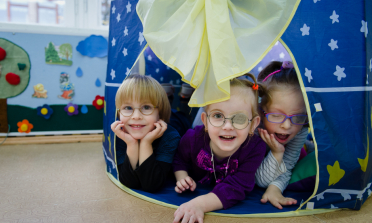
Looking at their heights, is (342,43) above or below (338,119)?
above

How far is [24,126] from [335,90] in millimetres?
1953

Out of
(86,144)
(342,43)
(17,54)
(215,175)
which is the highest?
(342,43)

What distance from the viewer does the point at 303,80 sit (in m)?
0.95

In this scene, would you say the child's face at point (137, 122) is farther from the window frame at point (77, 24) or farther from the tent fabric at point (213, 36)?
the window frame at point (77, 24)

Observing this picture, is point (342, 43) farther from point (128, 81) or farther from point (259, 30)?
point (128, 81)

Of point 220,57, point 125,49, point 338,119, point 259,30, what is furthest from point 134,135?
point 338,119

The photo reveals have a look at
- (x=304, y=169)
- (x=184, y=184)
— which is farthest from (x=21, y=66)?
(x=304, y=169)

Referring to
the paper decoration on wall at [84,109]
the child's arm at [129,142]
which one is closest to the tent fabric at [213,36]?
the child's arm at [129,142]

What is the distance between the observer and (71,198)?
43.3 inches

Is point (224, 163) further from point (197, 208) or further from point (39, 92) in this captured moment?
point (39, 92)

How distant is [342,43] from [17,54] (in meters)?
1.97

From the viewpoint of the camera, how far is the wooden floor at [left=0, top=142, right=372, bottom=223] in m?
0.96

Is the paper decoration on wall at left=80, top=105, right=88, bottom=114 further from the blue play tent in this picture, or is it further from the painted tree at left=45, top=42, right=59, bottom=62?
the blue play tent

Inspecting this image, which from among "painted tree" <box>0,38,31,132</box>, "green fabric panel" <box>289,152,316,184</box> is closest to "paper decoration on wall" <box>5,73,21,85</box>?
"painted tree" <box>0,38,31,132</box>
